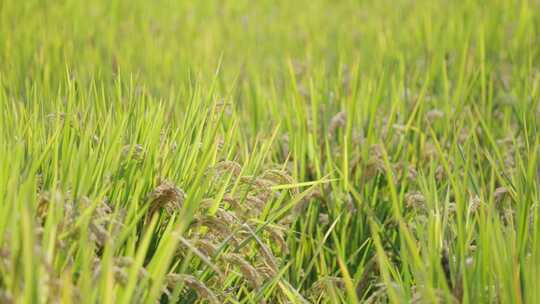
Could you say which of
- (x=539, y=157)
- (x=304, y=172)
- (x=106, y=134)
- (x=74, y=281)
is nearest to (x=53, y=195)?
(x=74, y=281)

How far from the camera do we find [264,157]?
7.02 ft

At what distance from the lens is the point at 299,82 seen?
12.9 ft

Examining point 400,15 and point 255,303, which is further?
point 400,15

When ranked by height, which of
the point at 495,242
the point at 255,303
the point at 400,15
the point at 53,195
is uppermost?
the point at 53,195

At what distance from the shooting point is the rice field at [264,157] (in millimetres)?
1495

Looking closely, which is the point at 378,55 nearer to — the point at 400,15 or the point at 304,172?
the point at 400,15

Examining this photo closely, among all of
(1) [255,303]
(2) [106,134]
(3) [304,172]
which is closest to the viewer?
(1) [255,303]

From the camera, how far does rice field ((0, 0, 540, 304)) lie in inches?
58.9

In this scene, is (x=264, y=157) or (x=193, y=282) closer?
(x=193, y=282)

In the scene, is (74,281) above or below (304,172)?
above

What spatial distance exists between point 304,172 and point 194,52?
5.79 feet

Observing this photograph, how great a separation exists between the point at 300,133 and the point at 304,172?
0.52 feet

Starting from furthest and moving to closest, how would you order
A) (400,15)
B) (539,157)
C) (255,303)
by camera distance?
(400,15) → (539,157) → (255,303)

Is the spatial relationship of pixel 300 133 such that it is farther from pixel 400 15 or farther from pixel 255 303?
pixel 400 15
